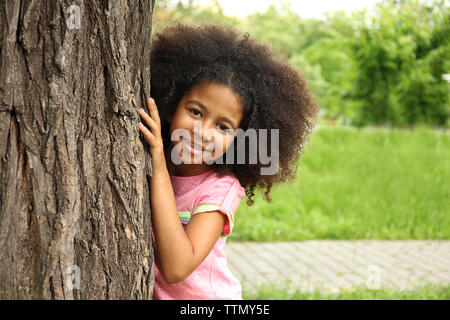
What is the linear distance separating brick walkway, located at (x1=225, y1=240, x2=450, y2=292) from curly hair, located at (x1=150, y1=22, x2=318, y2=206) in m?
2.18

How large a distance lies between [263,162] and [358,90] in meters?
10.5

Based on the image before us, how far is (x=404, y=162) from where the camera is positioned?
796 cm

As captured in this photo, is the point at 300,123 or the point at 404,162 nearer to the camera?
the point at 300,123

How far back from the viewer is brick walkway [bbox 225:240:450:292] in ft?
14.5

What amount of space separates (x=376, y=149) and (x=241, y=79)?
279 inches

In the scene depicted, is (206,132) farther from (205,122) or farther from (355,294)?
(355,294)

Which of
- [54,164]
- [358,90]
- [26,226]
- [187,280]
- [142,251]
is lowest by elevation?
[187,280]

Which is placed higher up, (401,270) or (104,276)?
(104,276)

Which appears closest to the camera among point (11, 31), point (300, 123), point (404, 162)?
point (11, 31)

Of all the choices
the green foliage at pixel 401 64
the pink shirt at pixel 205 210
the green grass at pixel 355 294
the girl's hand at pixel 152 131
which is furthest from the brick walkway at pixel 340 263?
the green foliage at pixel 401 64

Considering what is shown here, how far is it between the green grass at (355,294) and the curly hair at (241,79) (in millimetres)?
1763

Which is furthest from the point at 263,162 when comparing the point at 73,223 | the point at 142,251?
the point at 73,223

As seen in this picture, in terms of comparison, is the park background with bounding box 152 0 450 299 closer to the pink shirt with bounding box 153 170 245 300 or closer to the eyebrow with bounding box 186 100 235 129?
the eyebrow with bounding box 186 100 235 129

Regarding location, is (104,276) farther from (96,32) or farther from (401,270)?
(401,270)
